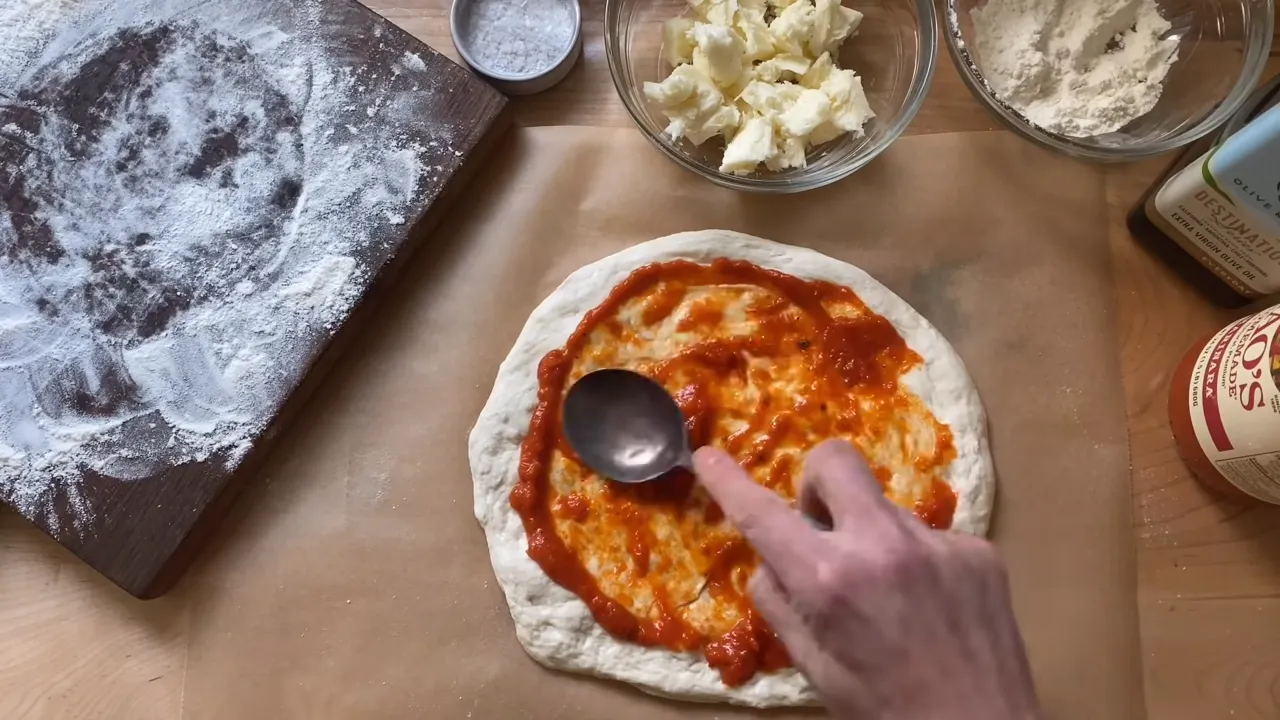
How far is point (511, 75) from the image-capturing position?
1543 mm

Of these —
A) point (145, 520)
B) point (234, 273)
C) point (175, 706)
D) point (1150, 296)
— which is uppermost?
point (1150, 296)

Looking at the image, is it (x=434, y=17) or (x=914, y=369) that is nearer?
(x=914, y=369)

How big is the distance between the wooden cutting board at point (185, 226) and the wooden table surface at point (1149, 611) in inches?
5.1

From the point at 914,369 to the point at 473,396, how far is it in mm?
759

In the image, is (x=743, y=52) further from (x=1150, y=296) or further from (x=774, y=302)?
(x=1150, y=296)

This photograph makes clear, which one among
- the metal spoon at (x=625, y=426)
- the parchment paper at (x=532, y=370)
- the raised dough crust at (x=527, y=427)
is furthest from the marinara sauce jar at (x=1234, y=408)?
the metal spoon at (x=625, y=426)

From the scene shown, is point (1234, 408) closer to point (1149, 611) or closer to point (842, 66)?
point (1149, 611)

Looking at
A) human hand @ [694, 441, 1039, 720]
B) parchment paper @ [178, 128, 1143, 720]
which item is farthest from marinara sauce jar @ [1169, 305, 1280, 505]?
human hand @ [694, 441, 1039, 720]

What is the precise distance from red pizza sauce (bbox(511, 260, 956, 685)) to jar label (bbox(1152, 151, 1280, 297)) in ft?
1.60

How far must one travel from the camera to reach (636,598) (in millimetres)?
1400

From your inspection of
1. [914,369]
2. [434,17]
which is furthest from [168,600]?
[914,369]

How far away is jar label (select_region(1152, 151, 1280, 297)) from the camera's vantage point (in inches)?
51.8

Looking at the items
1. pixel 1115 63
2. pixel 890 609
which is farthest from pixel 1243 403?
pixel 890 609

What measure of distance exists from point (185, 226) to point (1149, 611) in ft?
5.81
